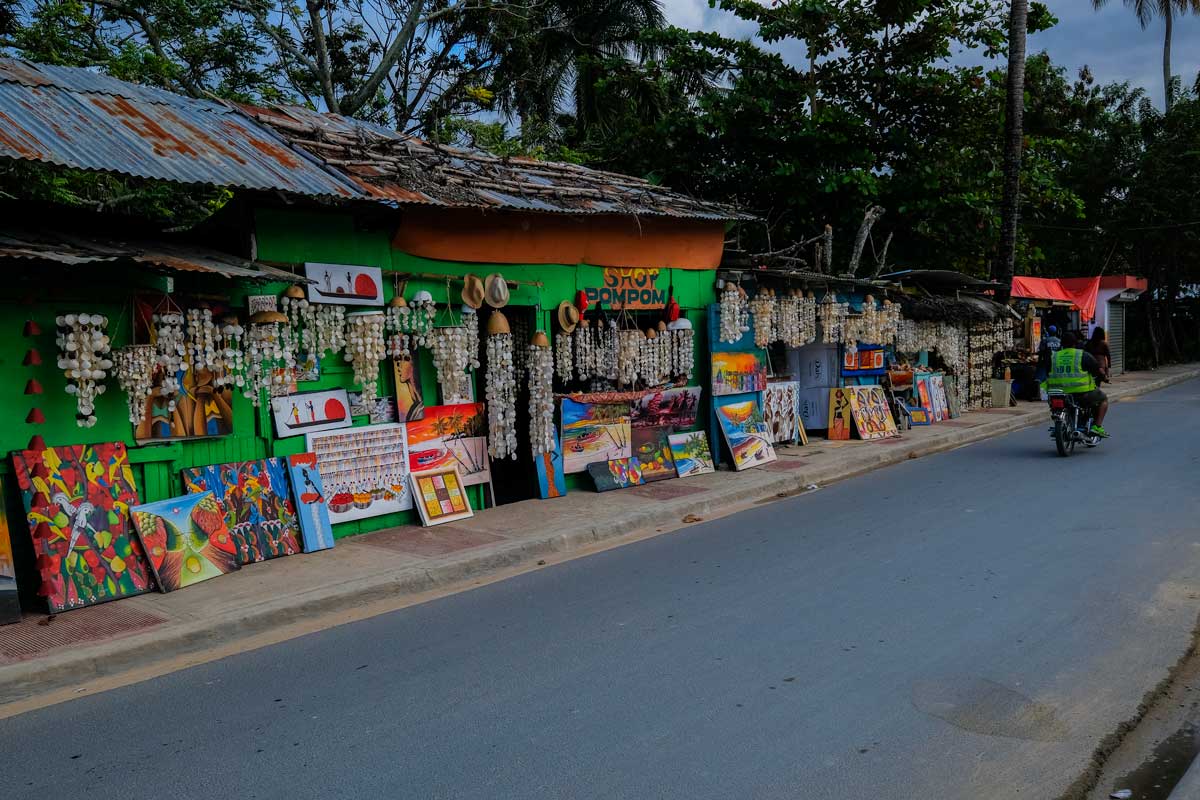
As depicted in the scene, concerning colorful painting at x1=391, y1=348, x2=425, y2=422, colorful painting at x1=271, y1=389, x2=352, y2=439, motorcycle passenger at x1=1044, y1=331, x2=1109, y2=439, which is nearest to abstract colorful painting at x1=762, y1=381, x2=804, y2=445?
motorcycle passenger at x1=1044, y1=331, x2=1109, y2=439

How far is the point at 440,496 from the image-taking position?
9258 millimetres

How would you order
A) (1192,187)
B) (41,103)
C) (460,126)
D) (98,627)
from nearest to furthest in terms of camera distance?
(98,627), (41,103), (460,126), (1192,187)

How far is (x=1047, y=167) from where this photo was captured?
2206cm

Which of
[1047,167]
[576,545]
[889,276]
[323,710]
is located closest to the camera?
[323,710]

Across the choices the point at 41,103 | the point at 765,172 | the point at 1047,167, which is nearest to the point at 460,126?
the point at 765,172

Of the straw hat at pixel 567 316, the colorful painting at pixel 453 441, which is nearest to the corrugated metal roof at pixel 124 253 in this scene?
the colorful painting at pixel 453 441

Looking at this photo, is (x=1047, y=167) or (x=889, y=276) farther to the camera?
(x=1047, y=167)

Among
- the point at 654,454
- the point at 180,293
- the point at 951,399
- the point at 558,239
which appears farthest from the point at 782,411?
the point at 180,293

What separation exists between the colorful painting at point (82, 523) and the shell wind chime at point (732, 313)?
25.0 ft

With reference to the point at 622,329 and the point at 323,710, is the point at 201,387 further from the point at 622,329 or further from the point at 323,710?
the point at 622,329

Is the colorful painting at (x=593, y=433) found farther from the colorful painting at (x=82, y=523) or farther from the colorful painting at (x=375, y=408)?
the colorful painting at (x=82, y=523)

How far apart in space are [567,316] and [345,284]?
298 cm

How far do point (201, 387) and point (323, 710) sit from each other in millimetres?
3837

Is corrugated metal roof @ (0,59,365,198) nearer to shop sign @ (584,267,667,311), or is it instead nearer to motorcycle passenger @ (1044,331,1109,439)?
shop sign @ (584,267,667,311)
